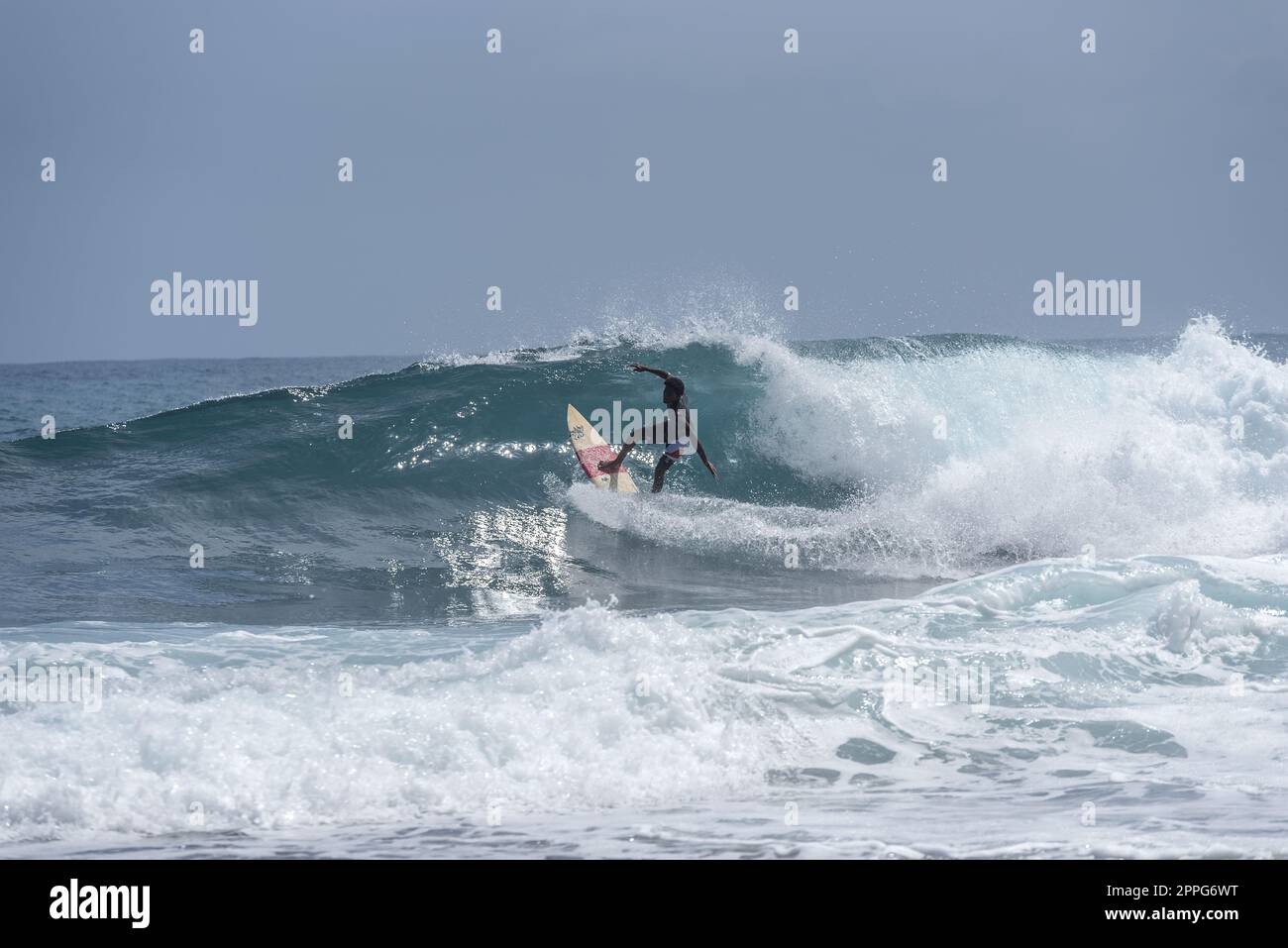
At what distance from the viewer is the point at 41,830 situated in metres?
4.69

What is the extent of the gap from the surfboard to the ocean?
0.21 m

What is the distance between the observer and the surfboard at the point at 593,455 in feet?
42.5

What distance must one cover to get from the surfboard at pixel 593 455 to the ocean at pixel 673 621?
0.21m

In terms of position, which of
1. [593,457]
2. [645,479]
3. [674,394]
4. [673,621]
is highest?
[674,394]

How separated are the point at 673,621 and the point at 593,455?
631 cm

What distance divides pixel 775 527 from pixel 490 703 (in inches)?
258

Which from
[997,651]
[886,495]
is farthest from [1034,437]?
[997,651]

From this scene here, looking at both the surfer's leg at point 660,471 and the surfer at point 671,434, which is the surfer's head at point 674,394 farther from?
the surfer's leg at point 660,471

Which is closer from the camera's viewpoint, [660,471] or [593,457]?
[660,471]

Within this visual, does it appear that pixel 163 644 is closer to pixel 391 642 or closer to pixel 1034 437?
pixel 391 642

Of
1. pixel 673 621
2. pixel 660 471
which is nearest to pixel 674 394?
pixel 660 471

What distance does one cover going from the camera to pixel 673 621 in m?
7.39

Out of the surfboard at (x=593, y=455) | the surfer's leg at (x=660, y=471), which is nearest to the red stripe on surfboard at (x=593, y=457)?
the surfboard at (x=593, y=455)

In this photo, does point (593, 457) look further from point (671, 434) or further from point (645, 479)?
point (671, 434)
